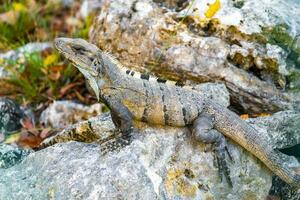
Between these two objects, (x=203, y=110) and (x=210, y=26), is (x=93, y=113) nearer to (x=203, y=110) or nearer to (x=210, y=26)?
(x=210, y=26)

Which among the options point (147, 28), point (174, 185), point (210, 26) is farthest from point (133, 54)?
point (174, 185)

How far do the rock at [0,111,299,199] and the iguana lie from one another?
0.38 feet

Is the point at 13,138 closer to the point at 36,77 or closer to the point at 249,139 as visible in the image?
the point at 36,77

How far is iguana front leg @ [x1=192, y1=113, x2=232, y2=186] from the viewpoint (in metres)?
5.25

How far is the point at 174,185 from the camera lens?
499cm

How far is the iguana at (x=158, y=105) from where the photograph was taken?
5117 millimetres

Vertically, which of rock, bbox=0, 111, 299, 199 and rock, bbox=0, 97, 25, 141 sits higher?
rock, bbox=0, 111, 299, 199

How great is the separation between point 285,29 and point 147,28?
1.60 metres

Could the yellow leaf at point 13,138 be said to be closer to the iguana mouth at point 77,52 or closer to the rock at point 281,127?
the iguana mouth at point 77,52

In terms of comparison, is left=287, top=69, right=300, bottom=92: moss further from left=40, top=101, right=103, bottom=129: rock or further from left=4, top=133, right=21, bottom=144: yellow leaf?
left=4, top=133, right=21, bottom=144: yellow leaf

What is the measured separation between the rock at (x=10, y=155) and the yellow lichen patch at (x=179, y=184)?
135 centimetres

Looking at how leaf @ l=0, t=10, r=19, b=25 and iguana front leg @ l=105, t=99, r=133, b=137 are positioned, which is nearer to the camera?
iguana front leg @ l=105, t=99, r=133, b=137

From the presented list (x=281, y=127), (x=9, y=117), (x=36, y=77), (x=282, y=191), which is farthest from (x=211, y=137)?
(x=36, y=77)

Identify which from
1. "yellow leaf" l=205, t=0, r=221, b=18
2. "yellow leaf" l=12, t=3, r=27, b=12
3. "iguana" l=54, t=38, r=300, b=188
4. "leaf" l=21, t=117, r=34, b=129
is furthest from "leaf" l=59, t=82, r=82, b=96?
"iguana" l=54, t=38, r=300, b=188
